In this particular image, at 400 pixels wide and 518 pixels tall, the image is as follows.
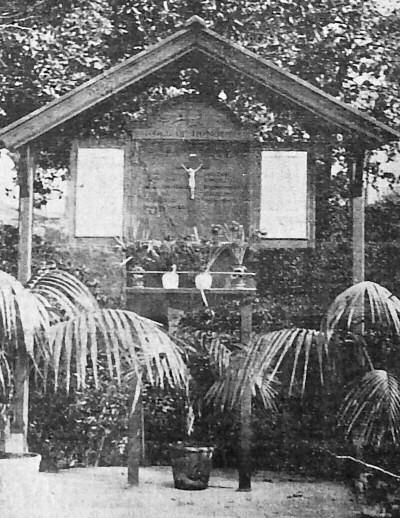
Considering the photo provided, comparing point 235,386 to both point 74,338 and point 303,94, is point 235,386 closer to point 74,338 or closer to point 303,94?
point 74,338

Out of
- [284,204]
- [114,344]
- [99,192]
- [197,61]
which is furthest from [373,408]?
[197,61]

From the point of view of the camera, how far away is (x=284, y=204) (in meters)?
2.83

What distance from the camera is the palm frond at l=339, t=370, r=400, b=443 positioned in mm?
2773

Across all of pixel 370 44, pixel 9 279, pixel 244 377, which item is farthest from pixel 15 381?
pixel 370 44

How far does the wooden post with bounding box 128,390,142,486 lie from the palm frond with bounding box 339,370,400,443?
680 millimetres

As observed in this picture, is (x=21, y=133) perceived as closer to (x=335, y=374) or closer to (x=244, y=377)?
(x=244, y=377)

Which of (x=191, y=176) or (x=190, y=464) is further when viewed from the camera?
(x=191, y=176)

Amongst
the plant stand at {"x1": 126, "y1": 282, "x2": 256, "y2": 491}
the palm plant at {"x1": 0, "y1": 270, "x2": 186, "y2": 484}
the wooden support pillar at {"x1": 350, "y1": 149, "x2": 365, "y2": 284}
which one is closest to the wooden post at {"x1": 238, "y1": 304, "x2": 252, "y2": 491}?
the plant stand at {"x1": 126, "y1": 282, "x2": 256, "y2": 491}

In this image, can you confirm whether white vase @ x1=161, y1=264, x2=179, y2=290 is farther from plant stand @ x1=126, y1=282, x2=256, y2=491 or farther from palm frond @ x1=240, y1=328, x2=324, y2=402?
palm frond @ x1=240, y1=328, x2=324, y2=402

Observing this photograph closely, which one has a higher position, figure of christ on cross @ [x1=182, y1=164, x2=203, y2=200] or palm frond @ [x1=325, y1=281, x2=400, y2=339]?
figure of christ on cross @ [x1=182, y1=164, x2=203, y2=200]

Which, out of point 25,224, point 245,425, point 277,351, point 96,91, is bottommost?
point 245,425

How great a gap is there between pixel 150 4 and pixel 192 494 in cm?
168

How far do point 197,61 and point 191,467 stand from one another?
1.37 meters

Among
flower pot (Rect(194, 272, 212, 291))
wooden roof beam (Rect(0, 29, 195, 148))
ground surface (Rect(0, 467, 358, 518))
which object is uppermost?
wooden roof beam (Rect(0, 29, 195, 148))
